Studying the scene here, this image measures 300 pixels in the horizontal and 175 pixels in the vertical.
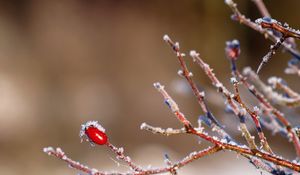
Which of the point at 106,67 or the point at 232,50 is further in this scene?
the point at 106,67

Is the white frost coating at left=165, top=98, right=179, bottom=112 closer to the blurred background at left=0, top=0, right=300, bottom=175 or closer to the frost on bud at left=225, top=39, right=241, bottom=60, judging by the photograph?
the frost on bud at left=225, top=39, right=241, bottom=60

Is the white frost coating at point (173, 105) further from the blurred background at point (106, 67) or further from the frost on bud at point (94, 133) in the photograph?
the blurred background at point (106, 67)

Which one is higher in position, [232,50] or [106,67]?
[106,67]

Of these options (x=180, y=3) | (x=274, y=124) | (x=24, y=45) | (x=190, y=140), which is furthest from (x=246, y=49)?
(x=274, y=124)

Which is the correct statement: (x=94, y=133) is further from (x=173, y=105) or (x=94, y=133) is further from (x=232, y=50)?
(x=232, y=50)

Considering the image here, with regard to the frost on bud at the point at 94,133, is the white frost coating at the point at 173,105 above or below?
below

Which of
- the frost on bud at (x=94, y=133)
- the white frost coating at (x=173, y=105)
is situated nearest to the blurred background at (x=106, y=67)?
the frost on bud at (x=94, y=133)

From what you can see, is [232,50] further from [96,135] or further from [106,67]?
[106,67]

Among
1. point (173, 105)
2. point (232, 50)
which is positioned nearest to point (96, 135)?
point (173, 105)

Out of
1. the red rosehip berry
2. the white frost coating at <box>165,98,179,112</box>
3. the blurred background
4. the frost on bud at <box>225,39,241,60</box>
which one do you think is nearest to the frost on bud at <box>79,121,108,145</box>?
the red rosehip berry

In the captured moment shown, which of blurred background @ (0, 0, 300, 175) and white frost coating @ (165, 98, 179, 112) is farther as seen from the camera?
blurred background @ (0, 0, 300, 175)
